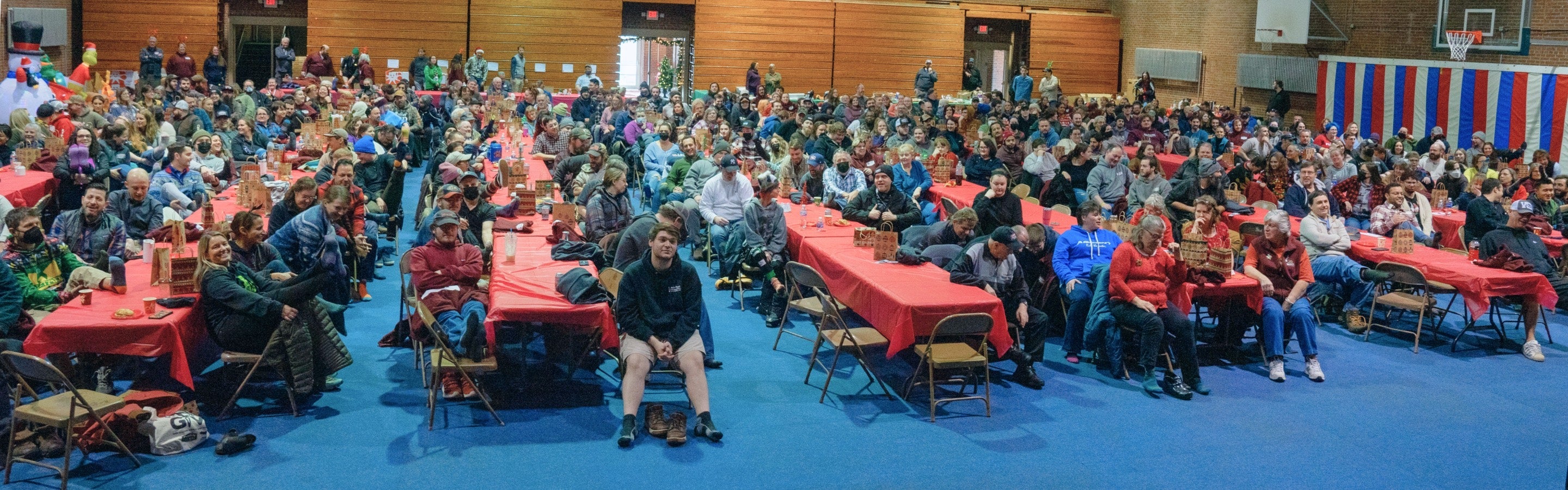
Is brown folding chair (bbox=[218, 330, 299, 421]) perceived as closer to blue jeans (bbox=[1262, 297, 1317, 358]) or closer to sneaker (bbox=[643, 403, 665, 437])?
sneaker (bbox=[643, 403, 665, 437])

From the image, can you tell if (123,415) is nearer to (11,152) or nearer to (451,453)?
(451,453)

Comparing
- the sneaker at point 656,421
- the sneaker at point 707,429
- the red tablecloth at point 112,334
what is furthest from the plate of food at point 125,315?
the sneaker at point 707,429

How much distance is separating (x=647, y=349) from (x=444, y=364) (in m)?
1.04

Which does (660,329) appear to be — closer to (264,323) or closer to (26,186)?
(264,323)

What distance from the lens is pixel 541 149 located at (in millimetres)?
13250

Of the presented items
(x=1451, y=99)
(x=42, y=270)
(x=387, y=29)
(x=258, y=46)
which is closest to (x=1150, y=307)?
(x=42, y=270)

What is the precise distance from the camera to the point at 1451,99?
1914 centimetres


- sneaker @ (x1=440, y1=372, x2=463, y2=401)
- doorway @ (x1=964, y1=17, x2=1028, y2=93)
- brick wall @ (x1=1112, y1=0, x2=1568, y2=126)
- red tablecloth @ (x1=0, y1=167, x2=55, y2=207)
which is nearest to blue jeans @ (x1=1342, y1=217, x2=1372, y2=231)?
sneaker @ (x1=440, y1=372, x2=463, y2=401)

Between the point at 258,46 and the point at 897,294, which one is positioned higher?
the point at 258,46

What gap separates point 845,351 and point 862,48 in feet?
67.1

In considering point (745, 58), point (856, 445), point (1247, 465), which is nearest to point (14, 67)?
point (745, 58)

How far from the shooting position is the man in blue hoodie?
7.83 metres

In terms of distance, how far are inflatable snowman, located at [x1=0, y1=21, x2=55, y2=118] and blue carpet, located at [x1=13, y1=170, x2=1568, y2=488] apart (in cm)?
1096

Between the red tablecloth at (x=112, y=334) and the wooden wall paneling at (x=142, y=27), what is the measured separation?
65.0 ft
